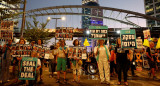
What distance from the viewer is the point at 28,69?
15.1 feet

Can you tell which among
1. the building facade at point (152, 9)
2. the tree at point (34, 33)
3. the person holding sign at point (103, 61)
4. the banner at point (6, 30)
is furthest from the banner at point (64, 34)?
the building facade at point (152, 9)

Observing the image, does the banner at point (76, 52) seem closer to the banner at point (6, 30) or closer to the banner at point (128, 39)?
the banner at point (128, 39)

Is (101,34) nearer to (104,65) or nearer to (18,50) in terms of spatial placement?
(104,65)

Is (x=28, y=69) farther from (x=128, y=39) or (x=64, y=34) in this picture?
(x=128, y=39)

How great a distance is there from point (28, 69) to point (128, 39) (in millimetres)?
5139

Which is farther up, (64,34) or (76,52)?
(64,34)

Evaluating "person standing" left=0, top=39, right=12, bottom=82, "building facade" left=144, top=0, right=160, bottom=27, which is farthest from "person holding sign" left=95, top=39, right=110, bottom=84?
"building facade" left=144, top=0, right=160, bottom=27

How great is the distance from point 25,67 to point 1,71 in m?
1.67

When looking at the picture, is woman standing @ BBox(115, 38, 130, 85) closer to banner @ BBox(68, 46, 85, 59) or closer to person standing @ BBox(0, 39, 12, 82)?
banner @ BBox(68, 46, 85, 59)

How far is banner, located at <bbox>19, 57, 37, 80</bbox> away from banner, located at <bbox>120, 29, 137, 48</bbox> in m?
4.45

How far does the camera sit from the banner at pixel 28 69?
4.54 meters

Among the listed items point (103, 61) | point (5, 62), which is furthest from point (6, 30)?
point (103, 61)

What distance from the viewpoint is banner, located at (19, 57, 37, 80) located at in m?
4.54

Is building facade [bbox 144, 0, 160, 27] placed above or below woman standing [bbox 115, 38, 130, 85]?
above
